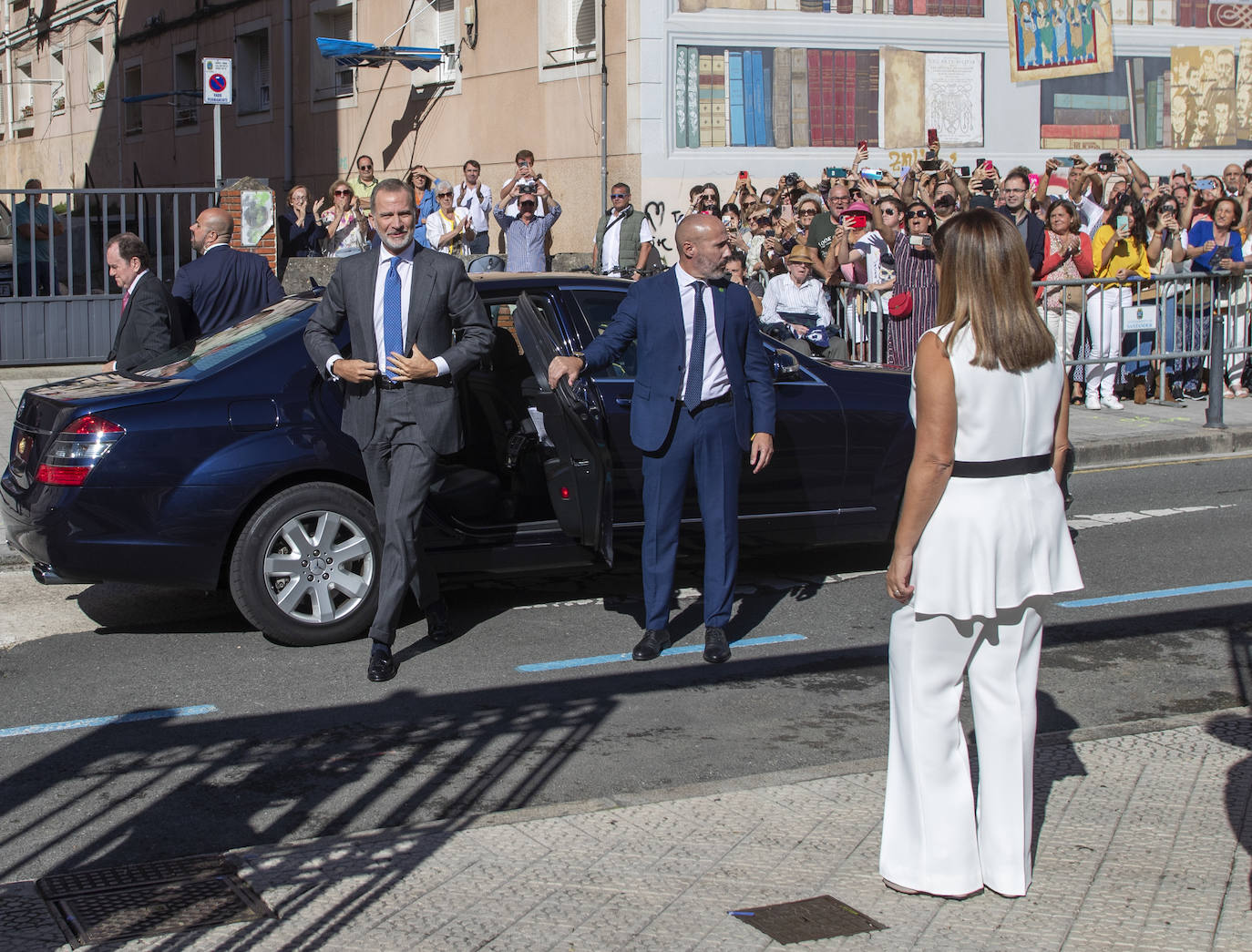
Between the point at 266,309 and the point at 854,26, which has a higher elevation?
the point at 854,26

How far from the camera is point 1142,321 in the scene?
14.1 meters

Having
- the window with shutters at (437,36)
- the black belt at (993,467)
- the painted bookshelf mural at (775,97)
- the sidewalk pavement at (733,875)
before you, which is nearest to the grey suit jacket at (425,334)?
the sidewalk pavement at (733,875)

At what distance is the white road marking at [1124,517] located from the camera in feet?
31.7

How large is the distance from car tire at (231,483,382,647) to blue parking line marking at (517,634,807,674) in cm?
89

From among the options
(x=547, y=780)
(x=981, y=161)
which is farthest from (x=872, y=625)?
(x=981, y=161)

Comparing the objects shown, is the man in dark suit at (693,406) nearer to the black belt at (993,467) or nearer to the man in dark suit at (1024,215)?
the black belt at (993,467)

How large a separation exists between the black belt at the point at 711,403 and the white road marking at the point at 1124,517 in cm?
368

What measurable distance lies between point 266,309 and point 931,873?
4.84m

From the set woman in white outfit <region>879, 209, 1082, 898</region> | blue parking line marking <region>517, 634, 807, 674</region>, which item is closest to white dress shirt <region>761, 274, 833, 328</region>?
blue parking line marking <region>517, 634, 807, 674</region>

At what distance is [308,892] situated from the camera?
13.4 feet

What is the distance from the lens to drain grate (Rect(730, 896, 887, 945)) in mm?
3854

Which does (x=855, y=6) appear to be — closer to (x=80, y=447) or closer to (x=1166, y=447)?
(x=1166, y=447)

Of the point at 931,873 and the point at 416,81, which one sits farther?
the point at 416,81

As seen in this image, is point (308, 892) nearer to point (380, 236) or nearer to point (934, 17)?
point (380, 236)
